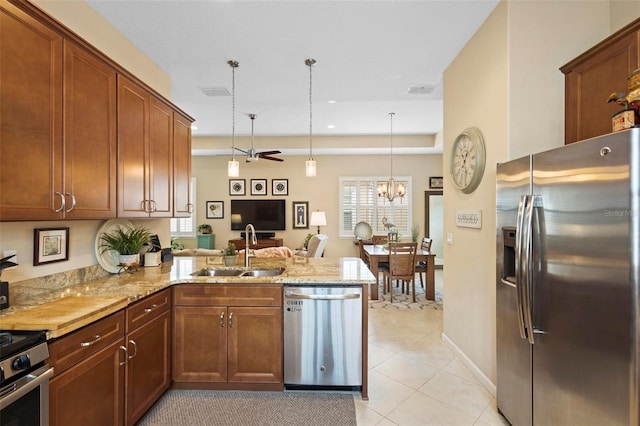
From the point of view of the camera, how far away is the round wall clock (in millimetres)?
2607

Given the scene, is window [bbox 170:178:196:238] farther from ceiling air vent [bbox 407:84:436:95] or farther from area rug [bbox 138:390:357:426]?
ceiling air vent [bbox 407:84:436:95]

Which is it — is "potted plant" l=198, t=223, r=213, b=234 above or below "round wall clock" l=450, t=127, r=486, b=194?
below

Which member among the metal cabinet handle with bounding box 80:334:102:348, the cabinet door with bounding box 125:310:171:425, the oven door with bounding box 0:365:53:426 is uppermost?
the metal cabinet handle with bounding box 80:334:102:348

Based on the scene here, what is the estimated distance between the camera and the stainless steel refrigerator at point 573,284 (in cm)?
124

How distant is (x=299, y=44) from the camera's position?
2.91 meters

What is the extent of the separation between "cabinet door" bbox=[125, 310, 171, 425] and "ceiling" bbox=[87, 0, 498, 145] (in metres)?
2.46

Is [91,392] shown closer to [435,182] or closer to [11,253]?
[11,253]

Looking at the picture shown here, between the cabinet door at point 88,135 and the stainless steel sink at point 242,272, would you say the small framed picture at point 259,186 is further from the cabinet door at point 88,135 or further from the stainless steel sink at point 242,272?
the cabinet door at point 88,135

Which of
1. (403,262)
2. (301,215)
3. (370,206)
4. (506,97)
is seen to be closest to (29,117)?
(506,97)

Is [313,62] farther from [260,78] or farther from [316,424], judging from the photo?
[316,424]

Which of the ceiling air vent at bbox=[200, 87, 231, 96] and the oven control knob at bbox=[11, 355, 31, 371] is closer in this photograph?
the oven control knob at bbox=[11, 355, 31, 371]

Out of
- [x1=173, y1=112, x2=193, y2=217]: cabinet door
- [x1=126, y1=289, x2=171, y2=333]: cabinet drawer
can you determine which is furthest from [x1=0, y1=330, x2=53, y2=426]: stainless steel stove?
[x1=173, y1=112, x2=193, y2=217]: cabinet door

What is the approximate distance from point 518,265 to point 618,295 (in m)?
0.48

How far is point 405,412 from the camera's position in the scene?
2.23 metres
